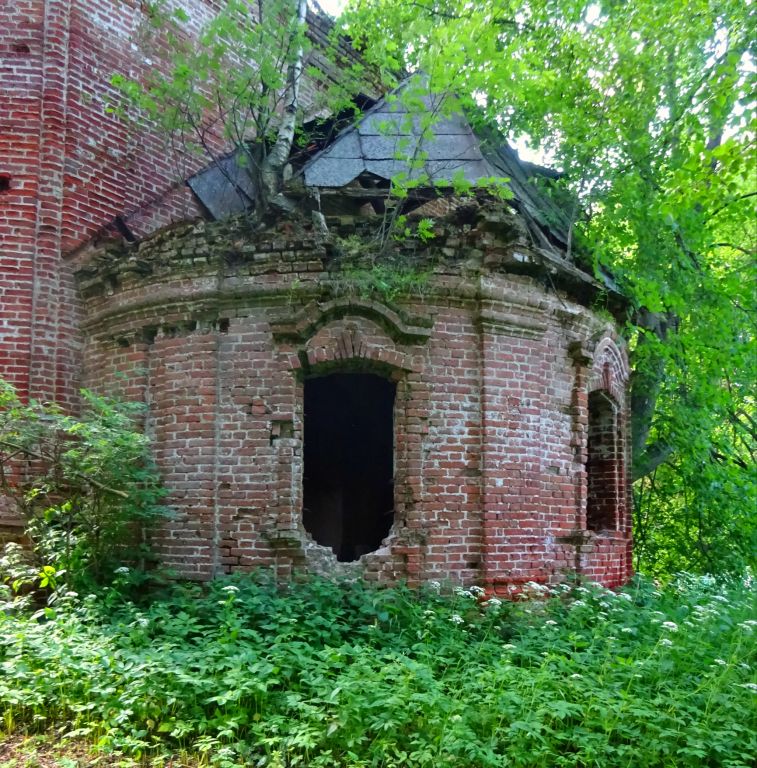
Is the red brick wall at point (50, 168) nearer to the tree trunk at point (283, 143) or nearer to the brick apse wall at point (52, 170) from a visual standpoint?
the brick apse wall at point (52, 170)

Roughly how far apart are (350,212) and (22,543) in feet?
16.4

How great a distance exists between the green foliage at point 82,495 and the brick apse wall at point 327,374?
0.41 metres

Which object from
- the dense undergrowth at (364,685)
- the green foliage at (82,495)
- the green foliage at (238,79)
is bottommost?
the dense undergrowth at (364,685)

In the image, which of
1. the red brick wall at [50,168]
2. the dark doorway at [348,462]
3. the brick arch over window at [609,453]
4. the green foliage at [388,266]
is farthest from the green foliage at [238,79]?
the brick arch over window at [609,453]

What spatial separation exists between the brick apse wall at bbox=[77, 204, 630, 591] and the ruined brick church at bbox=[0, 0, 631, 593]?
2 cm

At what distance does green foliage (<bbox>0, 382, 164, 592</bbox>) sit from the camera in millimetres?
6797

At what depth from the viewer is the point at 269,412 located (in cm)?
734

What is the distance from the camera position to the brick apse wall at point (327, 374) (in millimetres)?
7254

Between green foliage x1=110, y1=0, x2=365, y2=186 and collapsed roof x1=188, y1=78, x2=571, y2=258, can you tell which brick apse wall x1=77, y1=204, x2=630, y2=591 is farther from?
green foliage x1=110, y1=0, x2=365, y2=186

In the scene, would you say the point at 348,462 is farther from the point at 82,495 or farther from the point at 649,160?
the point at 649,160

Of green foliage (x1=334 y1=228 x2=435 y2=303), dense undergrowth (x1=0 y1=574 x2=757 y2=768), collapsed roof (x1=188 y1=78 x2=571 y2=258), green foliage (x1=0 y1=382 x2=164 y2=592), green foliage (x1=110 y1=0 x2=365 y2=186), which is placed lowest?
dense undergrowth (x1=0 y1=574 x2=757 y2=768)

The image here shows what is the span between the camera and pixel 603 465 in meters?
9.80

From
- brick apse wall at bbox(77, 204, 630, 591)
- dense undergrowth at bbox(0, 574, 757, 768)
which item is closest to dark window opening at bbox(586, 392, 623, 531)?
brick apse wall at bbox(77, 204, 630, 591)

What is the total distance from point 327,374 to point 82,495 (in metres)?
2.79
